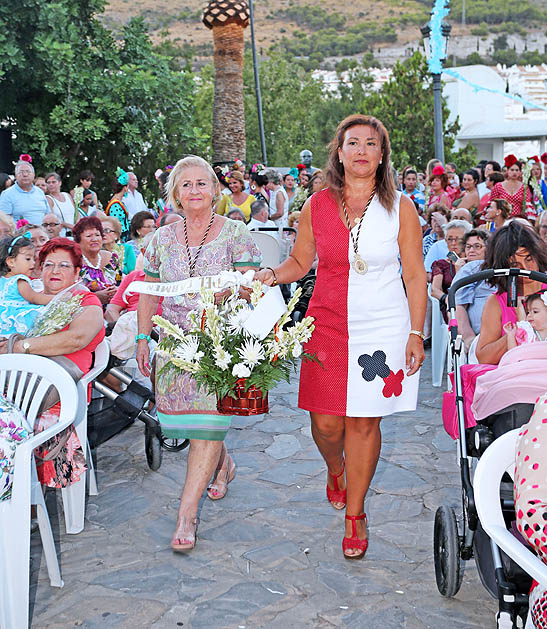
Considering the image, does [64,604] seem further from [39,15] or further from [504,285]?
[39,15]

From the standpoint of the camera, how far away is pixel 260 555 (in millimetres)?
3883

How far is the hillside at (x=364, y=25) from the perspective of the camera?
116625 mm

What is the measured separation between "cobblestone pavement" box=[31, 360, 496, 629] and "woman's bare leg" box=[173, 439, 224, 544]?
122 millimetres

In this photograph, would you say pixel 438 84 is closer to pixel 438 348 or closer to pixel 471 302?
pixel 438 348

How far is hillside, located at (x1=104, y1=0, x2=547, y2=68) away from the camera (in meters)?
117

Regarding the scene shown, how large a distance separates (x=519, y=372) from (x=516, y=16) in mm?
152907

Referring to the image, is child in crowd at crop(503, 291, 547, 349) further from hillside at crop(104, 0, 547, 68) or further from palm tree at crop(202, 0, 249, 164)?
hillside at crop(104, 0, 547, 68)

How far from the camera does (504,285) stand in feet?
13.4

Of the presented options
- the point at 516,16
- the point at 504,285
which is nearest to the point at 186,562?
the point at 504,285

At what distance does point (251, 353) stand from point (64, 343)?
125cm

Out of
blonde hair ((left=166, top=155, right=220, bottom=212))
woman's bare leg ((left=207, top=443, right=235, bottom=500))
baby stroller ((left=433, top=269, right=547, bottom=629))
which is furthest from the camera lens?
woman's bare leg ((left=207, top=443, right=235, bottom=500))

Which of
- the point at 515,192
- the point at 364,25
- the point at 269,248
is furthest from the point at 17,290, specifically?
the point at 364,25

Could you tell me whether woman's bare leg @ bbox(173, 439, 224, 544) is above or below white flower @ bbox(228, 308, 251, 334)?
below

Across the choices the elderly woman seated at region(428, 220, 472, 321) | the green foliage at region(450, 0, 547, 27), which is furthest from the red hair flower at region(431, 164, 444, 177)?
the green foliage at region(450, 0, 547, 27)
